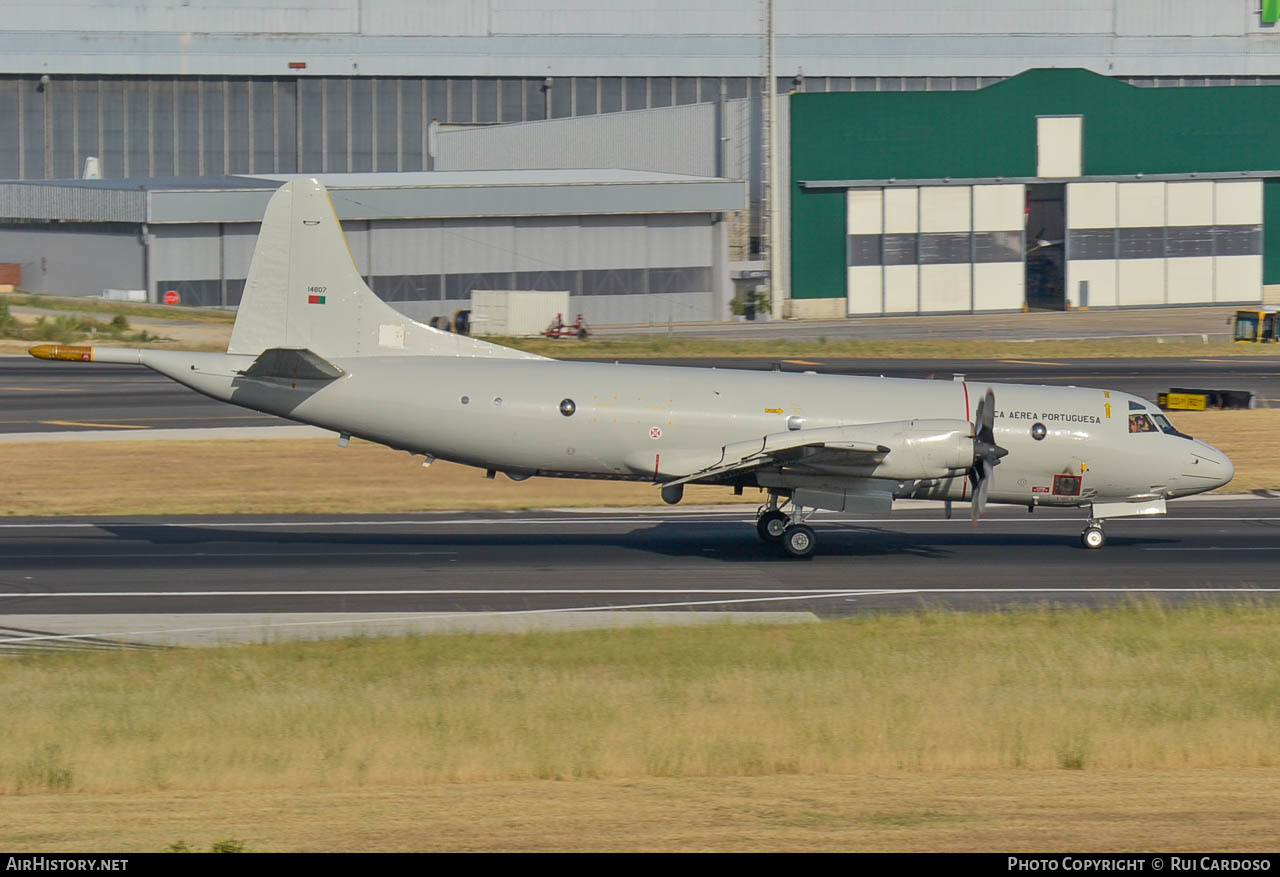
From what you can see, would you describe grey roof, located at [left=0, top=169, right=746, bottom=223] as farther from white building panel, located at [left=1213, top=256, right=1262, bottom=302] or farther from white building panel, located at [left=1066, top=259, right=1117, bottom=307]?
white building panel, located at [left=1213, top=256, right=1262, bottom=302]

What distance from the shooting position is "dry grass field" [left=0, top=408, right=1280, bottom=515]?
3753cm

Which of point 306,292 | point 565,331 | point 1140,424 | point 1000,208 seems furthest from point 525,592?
point 1000,208

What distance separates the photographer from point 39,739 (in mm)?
16906

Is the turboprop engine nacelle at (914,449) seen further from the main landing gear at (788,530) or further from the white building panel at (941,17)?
the white building panel at (941,17)

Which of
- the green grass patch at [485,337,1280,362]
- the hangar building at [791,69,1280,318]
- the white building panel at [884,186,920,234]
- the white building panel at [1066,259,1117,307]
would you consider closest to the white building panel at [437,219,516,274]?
the green grass patch at [485,337,1280,362]

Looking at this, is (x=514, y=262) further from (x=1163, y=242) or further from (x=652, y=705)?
(x=652, y=705)

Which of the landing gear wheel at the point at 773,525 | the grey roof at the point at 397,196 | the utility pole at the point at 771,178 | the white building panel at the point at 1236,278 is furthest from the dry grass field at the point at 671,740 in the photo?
the white building panel at the point at 1236,278

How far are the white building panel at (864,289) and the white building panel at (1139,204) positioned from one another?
663 inches

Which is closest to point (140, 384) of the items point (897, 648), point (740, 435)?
point (740, 435)

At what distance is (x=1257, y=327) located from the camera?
3265 inches

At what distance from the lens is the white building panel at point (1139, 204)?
100 metres

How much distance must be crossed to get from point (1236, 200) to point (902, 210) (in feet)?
77.1

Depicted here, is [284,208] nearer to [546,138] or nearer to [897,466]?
[897,466]

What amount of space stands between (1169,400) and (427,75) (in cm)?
7408
